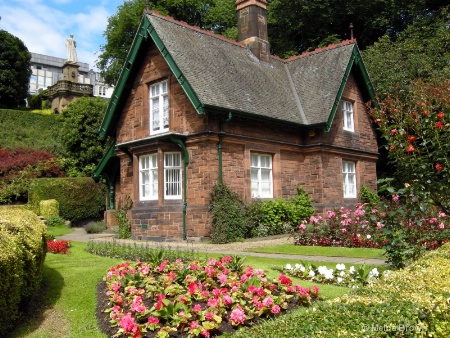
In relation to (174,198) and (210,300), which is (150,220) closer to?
(174,198)

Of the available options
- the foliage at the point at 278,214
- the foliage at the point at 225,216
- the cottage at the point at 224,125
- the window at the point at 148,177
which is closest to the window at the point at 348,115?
the cottage at the point at 224,125

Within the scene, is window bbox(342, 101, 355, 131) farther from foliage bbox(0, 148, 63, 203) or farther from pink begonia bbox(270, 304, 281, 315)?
foliage bbox(0, 148, 63, 203)

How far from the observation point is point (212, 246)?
13.1m

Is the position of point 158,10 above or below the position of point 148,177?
above

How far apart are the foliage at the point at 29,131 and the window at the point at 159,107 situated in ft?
53.6

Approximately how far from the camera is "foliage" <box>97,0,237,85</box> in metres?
35.5

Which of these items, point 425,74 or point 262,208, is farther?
point 425,74

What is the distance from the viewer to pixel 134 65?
17.5 m

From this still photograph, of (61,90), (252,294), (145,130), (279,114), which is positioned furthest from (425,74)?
(61,90)

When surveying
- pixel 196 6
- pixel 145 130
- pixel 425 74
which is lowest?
pixel 145 130

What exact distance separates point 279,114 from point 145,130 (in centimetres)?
533

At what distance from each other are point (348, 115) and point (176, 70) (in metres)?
9.72

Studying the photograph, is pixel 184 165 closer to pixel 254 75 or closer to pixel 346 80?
pixel 254 75

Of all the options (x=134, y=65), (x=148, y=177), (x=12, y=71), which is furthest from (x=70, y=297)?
(x=12, y=71)
